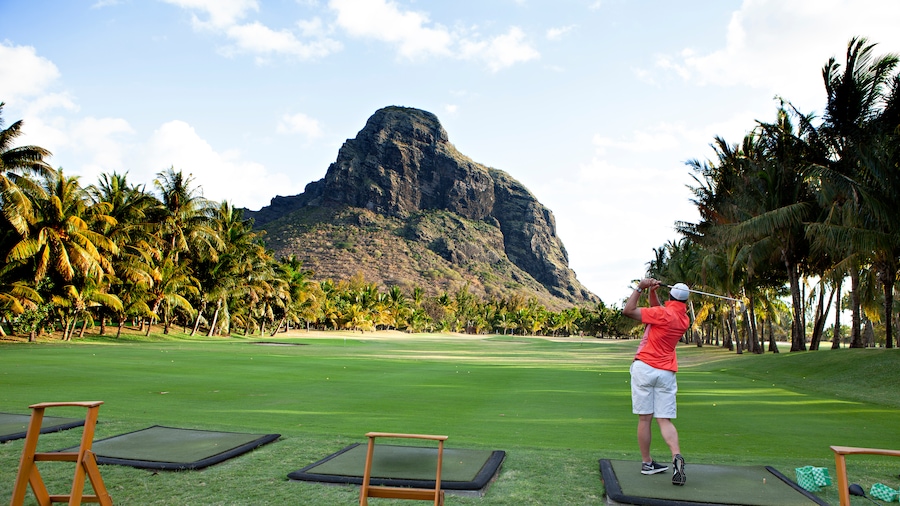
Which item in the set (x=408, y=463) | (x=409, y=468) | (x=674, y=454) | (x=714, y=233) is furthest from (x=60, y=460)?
(x=714, y=233)

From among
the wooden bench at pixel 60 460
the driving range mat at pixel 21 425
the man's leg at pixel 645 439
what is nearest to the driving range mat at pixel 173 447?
the driving range mat at pixel 21 425

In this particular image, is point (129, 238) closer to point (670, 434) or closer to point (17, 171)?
point (17, 171)

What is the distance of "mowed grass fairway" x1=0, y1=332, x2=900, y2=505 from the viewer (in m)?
5.69

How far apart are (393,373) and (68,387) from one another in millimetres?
10471

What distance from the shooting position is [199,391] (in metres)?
14.0

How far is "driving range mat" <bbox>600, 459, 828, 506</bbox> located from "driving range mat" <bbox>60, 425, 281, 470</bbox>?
164 inches

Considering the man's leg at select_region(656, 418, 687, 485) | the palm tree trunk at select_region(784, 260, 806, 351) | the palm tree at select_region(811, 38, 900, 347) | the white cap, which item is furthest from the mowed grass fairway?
the palm tree trunk at select_region(784, 260, 806, 351)

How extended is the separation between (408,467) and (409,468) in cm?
A: 5

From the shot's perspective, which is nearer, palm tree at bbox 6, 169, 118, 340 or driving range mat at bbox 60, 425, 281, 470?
driving range mat at bbox 60, 425, 281, 470

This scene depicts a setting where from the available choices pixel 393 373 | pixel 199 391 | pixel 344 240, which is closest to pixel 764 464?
pixel 199 391

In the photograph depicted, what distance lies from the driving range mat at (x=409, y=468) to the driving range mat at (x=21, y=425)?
396 cm

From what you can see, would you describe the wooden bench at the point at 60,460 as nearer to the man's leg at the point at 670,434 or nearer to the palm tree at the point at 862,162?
the man's leg at the point at 670,434

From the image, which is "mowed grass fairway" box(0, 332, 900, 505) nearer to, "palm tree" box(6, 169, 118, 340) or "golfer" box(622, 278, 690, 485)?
"golfer" box(622, 278, 690, 485)

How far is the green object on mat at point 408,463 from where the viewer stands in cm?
591
